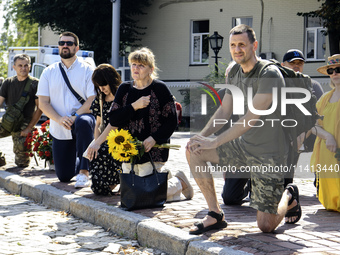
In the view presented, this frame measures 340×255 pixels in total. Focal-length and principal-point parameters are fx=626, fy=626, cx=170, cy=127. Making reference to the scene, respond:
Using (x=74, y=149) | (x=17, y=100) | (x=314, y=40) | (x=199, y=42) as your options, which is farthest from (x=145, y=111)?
(x=199, y=42)

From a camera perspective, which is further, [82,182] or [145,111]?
[82,182]

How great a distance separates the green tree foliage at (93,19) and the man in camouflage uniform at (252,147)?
83.8 ft

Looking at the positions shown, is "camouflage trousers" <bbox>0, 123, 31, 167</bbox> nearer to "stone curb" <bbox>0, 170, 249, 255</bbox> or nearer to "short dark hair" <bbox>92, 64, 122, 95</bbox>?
"stone curb" <bbox>0, 170, 249, 255</bbox>

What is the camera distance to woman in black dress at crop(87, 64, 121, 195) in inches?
281

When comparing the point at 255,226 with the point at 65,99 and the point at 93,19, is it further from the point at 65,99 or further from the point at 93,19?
the point at 93,19

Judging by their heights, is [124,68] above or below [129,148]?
above

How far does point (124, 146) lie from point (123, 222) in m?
0.81

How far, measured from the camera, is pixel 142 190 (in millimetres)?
6328

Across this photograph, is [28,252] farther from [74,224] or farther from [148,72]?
[148,72]

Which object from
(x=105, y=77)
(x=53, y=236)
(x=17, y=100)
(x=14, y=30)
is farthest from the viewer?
(x=14, y=30)

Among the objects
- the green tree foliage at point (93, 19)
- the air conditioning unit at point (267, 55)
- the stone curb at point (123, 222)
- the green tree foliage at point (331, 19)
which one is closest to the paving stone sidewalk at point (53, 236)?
the stone curb at point (123, 222)

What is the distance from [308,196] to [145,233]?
2.81 meters

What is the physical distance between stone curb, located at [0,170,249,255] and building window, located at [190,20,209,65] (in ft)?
72.7

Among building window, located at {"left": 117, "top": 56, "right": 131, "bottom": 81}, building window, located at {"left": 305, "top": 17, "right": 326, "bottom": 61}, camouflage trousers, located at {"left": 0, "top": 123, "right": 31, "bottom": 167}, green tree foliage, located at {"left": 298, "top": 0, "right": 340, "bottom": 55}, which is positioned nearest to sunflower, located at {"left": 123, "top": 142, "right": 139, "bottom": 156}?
camouflage trousers, located at {"left": 0, "top": 123, "right": 31, "bottom": 167}
